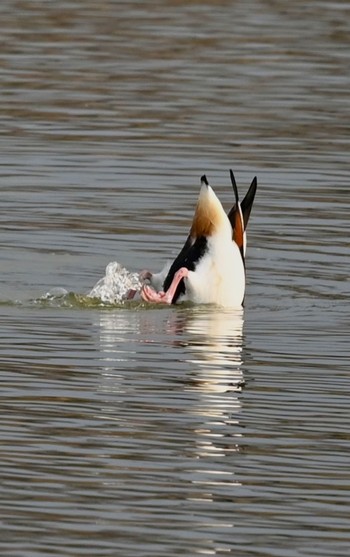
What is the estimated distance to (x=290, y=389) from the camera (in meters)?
9.04

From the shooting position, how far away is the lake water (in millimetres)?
7090

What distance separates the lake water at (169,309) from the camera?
709 cm

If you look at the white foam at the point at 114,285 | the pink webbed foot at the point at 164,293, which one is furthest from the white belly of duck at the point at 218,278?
the white foam at the point at 114,285

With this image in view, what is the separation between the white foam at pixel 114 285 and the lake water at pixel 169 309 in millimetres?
131

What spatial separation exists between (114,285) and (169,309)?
1.64 feet

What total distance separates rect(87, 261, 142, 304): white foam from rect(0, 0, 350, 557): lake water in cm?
13

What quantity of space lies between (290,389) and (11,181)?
673 cm

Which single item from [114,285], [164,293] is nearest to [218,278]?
[164,293]

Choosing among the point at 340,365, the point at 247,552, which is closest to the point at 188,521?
the point at 247,552

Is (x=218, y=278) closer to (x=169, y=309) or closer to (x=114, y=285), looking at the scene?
(x=169, y=309)

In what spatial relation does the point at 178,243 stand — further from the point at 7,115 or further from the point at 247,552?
the point at 247,552

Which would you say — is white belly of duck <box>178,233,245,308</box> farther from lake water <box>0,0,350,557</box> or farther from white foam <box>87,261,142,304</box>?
white foam <box>87,261,142,304</box>

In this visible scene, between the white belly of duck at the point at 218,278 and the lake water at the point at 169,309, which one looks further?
the white belly of duck at the point at 218,278

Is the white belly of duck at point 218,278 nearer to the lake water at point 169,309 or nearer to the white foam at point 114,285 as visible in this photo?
the lake water at point 169,309
